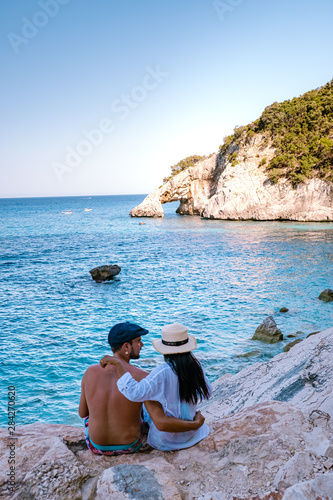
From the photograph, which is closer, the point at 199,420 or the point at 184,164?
the point at 199,420

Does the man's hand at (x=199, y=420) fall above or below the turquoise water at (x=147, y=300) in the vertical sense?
above

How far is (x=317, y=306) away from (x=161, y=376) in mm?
14785

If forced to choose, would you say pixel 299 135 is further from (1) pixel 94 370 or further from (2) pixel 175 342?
(1) pixel 94 370

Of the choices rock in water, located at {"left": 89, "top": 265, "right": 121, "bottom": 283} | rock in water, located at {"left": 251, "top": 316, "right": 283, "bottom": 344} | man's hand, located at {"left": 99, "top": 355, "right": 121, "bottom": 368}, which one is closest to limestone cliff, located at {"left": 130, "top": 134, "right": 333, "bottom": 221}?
rock in water, located at {"left": 89, "top": 265, "right": 121, "bottom": 283}

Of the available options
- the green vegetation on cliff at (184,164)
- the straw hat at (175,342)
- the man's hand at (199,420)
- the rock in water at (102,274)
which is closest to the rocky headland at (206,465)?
the man's hand at (199,420)

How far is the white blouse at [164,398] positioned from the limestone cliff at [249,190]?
45157 mm

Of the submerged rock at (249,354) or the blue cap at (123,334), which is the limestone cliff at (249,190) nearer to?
the submerged rock at (249,354)

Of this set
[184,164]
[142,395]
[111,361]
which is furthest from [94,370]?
[184,164]

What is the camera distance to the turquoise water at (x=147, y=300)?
11.9 m

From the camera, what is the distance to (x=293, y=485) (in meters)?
3.03

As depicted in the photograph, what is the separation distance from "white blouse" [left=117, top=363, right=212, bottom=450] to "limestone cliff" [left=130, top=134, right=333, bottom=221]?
45157 mm

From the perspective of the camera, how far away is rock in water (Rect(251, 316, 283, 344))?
13.3 metres

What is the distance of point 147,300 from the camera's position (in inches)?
750

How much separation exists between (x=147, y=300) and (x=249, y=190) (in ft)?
113
